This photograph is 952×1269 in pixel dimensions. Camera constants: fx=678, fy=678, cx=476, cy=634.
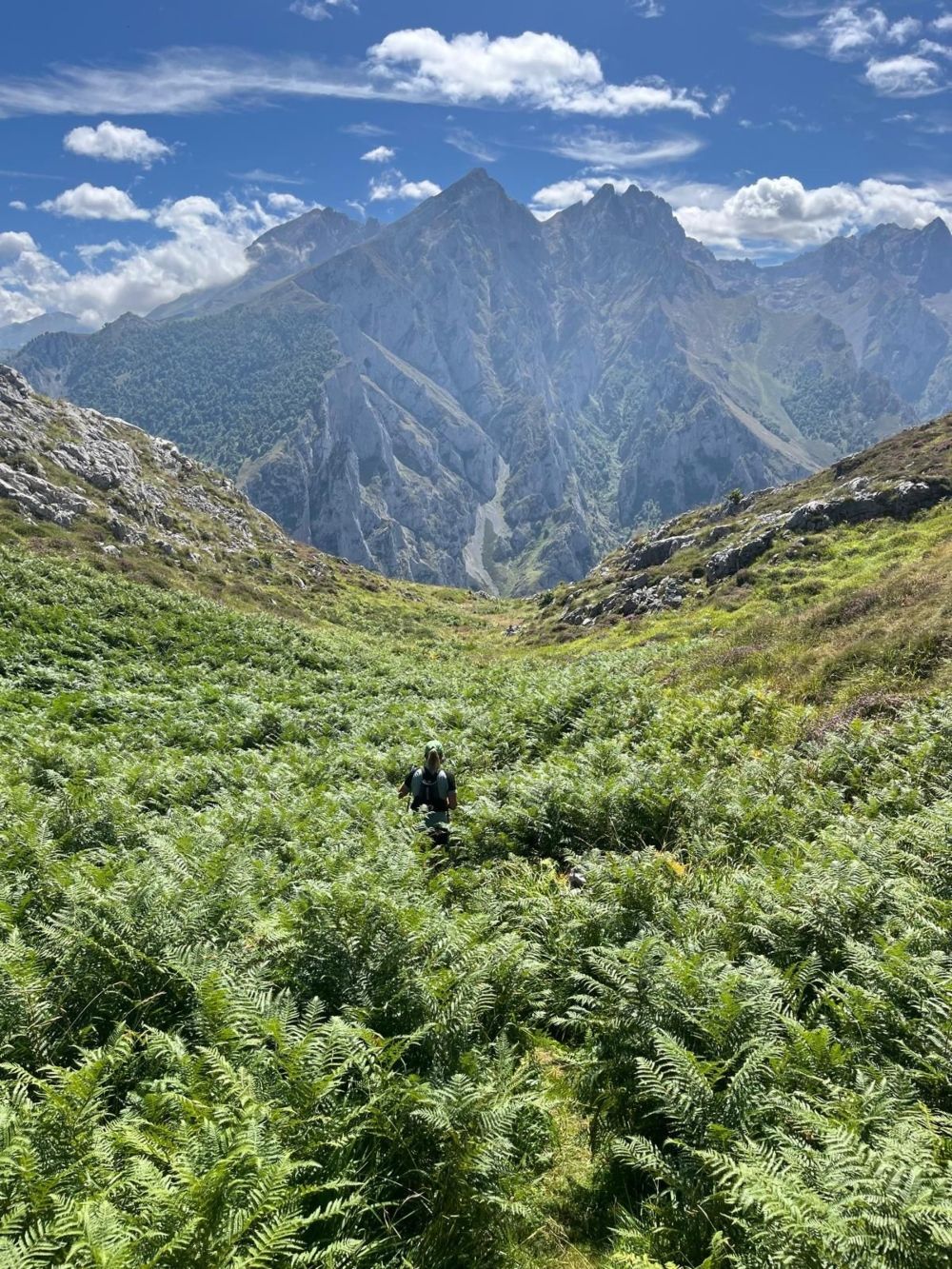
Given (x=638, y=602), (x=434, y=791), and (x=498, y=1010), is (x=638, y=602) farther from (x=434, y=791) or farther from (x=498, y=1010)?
(x=498, y=1010)

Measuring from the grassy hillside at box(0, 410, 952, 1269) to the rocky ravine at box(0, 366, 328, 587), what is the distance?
56989mm

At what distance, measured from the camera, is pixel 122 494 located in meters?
78.7

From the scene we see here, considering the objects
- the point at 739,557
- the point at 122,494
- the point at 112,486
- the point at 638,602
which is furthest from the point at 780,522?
the point at 112,486

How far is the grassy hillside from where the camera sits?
4023mm

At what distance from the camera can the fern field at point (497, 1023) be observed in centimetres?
398

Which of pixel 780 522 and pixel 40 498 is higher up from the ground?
pixel 40 498

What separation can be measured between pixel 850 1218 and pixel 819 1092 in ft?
5.74

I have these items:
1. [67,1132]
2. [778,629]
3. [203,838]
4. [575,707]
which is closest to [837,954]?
[67,1132]

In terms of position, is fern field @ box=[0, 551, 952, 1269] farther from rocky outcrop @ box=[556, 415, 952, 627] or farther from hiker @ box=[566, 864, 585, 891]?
rocky outcrop @ box=[556, 415, 952, 627]

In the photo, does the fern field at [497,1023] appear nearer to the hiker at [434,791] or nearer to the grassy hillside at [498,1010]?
the grassy hillside at [498,1010]

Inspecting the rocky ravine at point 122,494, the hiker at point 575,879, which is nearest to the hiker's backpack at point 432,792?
the hiker at point 575,879

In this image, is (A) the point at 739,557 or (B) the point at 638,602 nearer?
(A) the point at 739,557

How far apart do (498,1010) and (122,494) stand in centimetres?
8509

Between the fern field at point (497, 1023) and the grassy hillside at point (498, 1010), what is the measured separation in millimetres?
31
